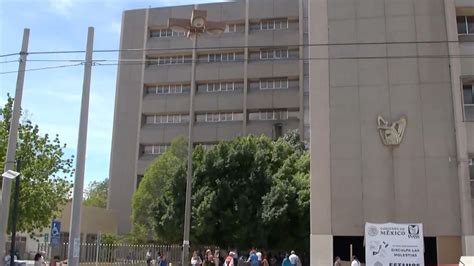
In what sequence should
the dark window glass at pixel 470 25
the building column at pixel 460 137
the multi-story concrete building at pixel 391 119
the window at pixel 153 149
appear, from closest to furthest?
the building column at pixel 460 137 → the multi-story concrete building at pixel 391 119 → the dark window glass at pixel 470 25 → the window at pixel 153 149

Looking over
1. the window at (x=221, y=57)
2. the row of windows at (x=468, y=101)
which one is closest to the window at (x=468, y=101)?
the row of windows at (x=468, y=101)

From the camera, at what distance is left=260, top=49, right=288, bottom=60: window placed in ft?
200

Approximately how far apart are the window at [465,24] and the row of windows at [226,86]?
30.9 meters

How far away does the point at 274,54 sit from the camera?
201 ft

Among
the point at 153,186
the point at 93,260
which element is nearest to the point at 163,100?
the point at 153,186

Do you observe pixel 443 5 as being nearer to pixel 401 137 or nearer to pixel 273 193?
pixel 401 137

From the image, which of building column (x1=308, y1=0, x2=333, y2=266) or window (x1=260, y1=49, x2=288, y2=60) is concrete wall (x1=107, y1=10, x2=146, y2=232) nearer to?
window (x1=260, y1=49, x2=288, y2=60)

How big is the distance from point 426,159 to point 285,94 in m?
33.1

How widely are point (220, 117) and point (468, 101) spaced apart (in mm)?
35805

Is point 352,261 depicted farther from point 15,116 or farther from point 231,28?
point 231,28

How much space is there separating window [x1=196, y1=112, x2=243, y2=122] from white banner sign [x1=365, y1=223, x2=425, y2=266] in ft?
138

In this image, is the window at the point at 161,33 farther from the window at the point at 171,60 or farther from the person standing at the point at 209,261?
the person standing at the point at 209,261

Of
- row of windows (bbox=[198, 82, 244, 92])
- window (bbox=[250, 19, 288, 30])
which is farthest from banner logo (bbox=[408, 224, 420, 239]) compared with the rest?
window (bbox=[250, 19, 288, 30])

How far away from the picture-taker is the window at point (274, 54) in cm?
6091
